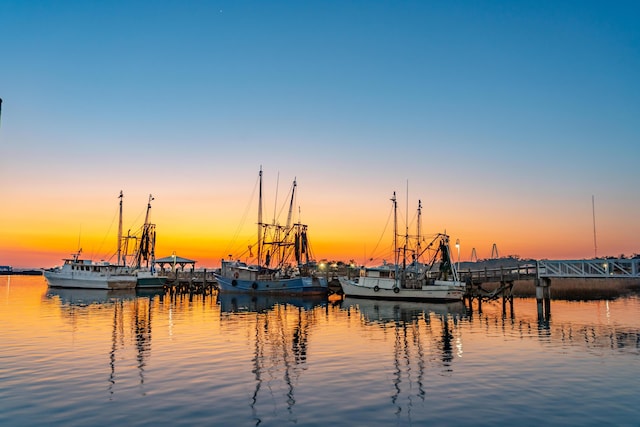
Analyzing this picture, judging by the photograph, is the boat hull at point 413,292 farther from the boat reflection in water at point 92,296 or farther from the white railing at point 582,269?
the boat reflection in water at point 92,296

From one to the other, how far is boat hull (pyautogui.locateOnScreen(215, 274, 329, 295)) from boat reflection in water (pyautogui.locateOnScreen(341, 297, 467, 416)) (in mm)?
23819

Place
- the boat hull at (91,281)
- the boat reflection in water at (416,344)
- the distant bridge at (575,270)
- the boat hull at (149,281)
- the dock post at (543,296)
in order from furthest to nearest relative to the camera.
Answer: the boat hull at (149,281)
the boat hull at (91,281)
the dock post at (543,296)
the distant bridge at (575,270)
the boat reflection in water at (416,344)

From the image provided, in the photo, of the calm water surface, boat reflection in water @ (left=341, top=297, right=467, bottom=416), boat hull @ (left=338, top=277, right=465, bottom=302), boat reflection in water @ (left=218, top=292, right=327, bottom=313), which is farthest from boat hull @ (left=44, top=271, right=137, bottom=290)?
boat reflection in water @ (left=341, top=297, right=467, bottom=416)

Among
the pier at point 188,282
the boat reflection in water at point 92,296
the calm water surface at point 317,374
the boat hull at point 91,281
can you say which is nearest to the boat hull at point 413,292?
the calm water surface at point 317,374

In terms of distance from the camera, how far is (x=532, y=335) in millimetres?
33125

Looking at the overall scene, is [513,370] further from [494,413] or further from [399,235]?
[399,235]

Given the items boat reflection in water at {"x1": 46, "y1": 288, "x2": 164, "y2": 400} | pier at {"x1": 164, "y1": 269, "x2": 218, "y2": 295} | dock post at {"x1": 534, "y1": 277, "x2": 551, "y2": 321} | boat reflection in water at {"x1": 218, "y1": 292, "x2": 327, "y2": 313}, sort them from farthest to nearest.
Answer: pier at {"x1": 164, "y1": 269, "x2": 218, "y2": 295} < boat reflection in water at {"x1": 218, "y1": 292, "x2": 327, "y2": 313} < dock post at {"x1": 534, "y1": 277, "x2": 551, "y2": 321} < boat reflection in water at {"x1": 46, "y1": 288, "x2": 164, "y2": 400}

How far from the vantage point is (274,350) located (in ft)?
87.8

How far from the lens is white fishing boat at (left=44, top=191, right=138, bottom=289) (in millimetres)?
93262

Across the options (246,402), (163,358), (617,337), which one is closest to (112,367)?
(163,358)

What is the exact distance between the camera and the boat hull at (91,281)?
9281 centimetres

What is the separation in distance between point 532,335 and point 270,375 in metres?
21.0

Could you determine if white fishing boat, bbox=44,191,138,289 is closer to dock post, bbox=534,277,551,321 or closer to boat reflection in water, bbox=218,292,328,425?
boat reflection in water, bbox=218,292,328,425

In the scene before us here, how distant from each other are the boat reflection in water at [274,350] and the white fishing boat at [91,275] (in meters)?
50.9
